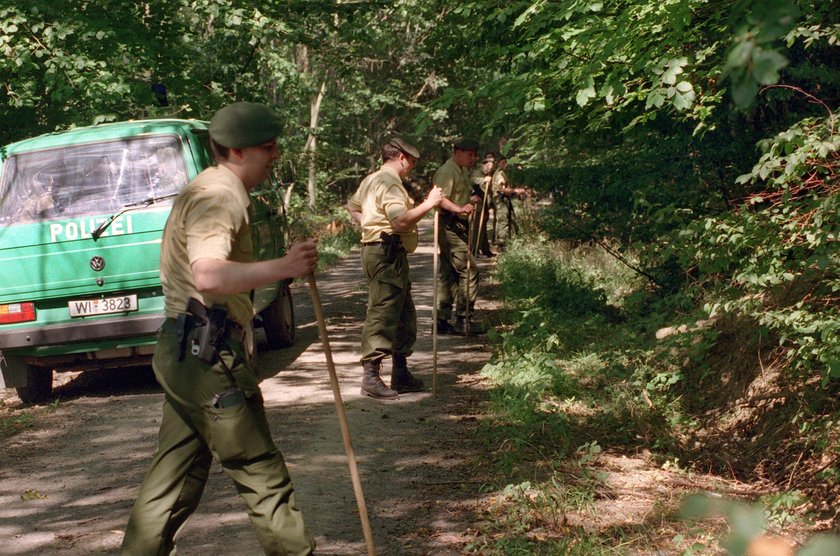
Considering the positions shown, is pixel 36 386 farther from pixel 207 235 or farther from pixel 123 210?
pixel 207 235

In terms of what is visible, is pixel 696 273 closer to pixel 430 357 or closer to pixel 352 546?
pixel 430 357

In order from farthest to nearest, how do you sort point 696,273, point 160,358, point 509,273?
point 509,273 → point 696,273 → point 160,358

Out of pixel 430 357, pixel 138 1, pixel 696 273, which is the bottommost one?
pixel 430 357

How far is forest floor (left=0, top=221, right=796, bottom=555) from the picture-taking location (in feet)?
16.8

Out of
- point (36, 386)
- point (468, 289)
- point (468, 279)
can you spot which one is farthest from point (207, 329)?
point (468, 289)

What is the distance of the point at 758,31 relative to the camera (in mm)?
1756

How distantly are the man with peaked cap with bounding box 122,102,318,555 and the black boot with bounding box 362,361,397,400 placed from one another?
4565 mm

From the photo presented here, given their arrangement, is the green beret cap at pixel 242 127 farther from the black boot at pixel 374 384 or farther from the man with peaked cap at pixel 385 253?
the black boot at pixel 374 384

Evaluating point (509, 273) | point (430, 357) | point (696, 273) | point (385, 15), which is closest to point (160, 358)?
point (430, 357)

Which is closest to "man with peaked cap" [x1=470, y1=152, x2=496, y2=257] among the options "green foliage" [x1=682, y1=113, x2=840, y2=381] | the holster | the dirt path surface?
the dirt path surface

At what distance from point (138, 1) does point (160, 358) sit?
9.54m

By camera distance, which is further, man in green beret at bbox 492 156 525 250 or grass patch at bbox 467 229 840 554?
man in green beret at bbox 492 156 525 250

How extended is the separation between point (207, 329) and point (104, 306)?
511 cm

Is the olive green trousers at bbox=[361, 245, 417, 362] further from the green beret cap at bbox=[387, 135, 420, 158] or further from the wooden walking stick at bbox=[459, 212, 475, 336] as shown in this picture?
the wooden walking stick at bbox=[459, 212, 475, 336]
